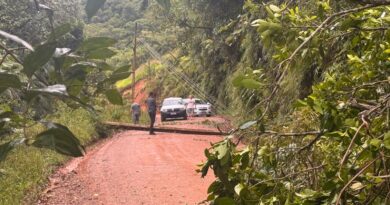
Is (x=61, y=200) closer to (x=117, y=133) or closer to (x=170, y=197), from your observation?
(x=170, y=197)

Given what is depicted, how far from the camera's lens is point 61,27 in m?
0.94

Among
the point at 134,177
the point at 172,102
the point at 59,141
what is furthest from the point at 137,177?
the point at 172,102

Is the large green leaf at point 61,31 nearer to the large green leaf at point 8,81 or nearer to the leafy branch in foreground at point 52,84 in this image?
the leafy branch in foreground at point 52,84

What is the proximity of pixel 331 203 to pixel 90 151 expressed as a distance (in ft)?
37.5

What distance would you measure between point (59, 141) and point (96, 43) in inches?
9.1

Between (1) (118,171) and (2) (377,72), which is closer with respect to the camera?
(2) (377,72)

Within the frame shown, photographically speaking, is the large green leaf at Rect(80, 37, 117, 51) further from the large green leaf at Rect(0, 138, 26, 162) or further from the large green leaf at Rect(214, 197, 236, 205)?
the large green leaf at Rect(214, 197, 236, 205)

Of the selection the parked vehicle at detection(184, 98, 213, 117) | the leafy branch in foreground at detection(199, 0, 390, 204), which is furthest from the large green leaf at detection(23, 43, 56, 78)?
the parked vehicle at detection(184, 98, 213, 117)

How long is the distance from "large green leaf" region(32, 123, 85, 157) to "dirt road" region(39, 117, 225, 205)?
20.6 ft

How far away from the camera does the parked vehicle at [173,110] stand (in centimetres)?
2191

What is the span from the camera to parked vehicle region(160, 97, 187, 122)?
21906 millimetres

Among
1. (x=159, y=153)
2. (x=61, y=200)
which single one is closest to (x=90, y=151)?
(x=159, y=153)

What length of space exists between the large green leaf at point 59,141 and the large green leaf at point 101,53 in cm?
20

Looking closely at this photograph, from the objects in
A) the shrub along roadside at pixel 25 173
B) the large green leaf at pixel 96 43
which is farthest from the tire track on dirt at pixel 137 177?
the large green leaf at pixel 96 43
